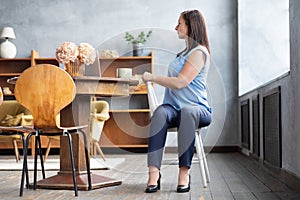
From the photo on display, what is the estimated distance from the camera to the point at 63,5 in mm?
7355

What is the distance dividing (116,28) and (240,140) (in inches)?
84.7

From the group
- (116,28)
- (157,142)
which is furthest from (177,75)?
(116,28)

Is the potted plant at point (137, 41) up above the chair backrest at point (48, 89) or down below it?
above

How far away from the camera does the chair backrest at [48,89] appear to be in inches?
122

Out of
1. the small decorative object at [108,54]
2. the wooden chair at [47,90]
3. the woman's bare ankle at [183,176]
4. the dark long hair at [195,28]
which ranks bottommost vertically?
the woman's bare ankle at [183,176]

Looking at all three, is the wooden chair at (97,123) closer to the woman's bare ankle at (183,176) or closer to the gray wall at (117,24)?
the gray wall at (117,24)

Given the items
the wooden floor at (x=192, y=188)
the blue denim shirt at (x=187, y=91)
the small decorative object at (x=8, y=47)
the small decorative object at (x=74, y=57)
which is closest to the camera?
the wooden floor at (x=192, y=188)

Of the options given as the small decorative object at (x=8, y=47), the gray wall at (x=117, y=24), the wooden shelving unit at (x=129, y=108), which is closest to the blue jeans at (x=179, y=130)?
the wooden shelving unit at (x=129, y=108)

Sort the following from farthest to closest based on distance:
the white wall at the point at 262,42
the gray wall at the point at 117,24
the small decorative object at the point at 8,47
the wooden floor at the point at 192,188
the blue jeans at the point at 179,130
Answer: the gray wall at the point at 117,24 → the small decorative object at the point at 8,47 → the white wall at the point at 262,42 → the blue jeans at the point at 179,130 → the wooden floor at the point at 192,188

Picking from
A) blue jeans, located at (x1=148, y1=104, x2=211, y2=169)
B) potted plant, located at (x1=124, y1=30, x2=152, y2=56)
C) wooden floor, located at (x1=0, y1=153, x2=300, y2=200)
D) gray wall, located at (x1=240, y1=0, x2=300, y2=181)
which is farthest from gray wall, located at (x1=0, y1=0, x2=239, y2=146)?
blue jeans, located at (x1=148, y1=104, x2=211, y2=169)

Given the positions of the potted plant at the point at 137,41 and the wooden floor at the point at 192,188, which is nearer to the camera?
the wooden floor at the point at 192,188

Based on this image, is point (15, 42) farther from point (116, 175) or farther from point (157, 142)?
point (157, 142)

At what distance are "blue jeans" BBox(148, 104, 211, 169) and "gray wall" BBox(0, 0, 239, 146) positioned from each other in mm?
3926

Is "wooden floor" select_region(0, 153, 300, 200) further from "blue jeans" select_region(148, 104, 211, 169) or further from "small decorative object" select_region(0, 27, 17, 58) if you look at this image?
"small decorative object" select_region(0, 27, 17, 58)
